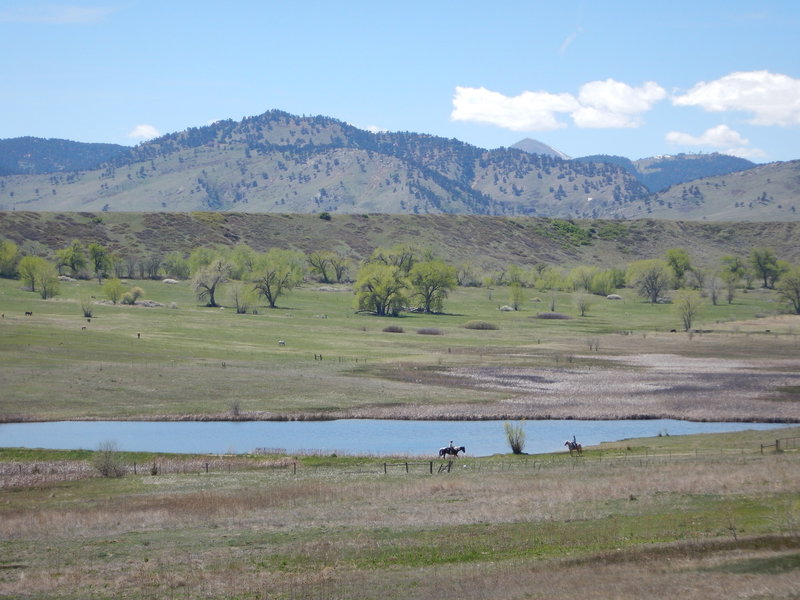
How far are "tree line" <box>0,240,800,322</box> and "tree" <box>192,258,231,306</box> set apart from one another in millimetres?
155

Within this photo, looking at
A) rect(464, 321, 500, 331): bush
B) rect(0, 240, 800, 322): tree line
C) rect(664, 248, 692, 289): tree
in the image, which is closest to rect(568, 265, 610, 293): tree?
rect(0, 240, 800, 322): tree line

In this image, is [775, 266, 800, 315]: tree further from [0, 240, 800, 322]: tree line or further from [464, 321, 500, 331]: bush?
[464, 321, 500, 331]: bush

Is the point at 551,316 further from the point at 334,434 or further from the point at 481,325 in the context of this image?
the point at 334,434

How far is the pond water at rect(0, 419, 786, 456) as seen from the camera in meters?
52.5

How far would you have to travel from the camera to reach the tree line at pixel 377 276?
5433 inches

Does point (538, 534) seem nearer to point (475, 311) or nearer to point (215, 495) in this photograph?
point (215, 495)

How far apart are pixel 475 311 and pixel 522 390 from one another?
76737mm

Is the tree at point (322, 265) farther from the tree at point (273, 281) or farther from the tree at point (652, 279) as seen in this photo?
the tree at point (652, 279)

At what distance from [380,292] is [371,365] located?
52.8 m

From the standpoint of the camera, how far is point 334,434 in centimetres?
5772

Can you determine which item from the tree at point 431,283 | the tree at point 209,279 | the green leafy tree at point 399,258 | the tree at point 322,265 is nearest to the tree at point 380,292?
the tree at point 431,283

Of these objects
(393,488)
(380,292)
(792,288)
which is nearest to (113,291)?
(380,292)

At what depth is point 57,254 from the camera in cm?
16862

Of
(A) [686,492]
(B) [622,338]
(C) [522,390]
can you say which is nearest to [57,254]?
(B) [622,338]
